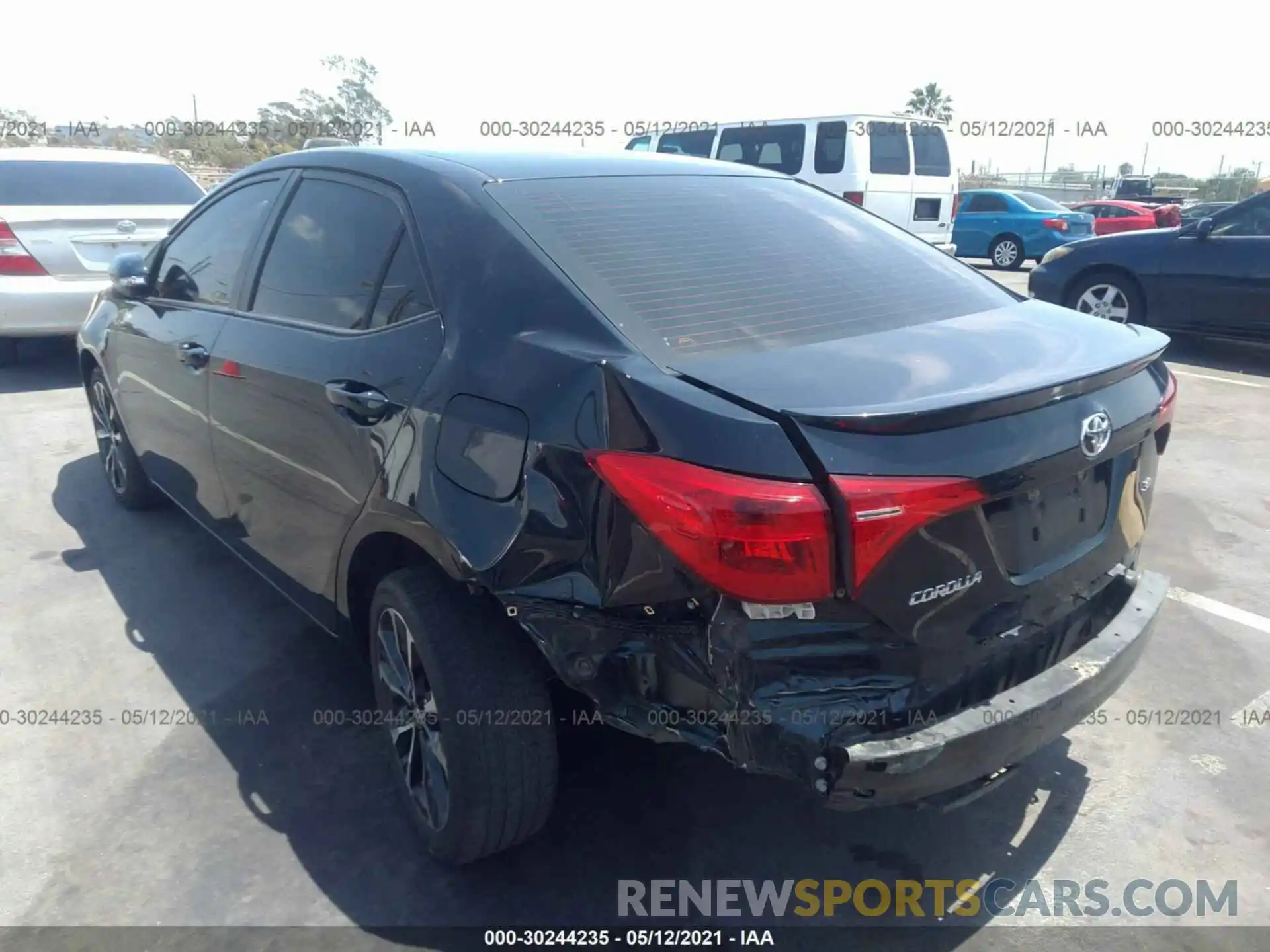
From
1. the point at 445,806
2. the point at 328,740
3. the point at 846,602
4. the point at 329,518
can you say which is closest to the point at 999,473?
the point at 846,602

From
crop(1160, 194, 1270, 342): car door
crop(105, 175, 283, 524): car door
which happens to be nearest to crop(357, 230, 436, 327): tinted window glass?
crop(105, 175, 283, 524): car door

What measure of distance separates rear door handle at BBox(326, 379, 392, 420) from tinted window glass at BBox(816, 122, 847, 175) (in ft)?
34.5

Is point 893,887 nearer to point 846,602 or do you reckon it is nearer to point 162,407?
point 846,602

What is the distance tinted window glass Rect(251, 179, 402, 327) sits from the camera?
2771 millimetres

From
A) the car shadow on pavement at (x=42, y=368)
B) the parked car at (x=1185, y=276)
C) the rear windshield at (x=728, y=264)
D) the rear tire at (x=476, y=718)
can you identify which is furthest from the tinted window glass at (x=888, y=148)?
the rear tire at (x=476, y=718)

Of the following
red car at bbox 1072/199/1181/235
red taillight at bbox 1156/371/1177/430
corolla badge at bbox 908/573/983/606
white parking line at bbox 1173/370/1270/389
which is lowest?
red car at bbox 1072/199/1181/235

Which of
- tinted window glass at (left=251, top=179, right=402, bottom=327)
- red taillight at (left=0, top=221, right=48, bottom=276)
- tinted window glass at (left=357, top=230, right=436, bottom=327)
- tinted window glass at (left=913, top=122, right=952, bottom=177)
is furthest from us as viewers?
tinted window glass at (left=913, top=122, right=952, bottom=177)

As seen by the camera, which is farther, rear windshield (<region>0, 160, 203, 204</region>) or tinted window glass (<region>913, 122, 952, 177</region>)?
tinted window glass (<region>913, 122, 952, 177</region>)

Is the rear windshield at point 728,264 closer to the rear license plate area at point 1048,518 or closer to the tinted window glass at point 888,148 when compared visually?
the rear license plate area at point 1048,518

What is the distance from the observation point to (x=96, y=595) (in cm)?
411

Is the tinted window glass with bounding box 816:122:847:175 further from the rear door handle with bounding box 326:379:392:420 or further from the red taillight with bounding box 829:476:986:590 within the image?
the red taillight with bounding box 829:476:986:590

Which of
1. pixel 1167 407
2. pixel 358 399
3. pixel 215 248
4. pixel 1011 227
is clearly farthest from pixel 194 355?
pixel 1011 227

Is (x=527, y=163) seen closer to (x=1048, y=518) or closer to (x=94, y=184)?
(x=1048, y=518)

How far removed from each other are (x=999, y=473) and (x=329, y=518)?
5.91ft
